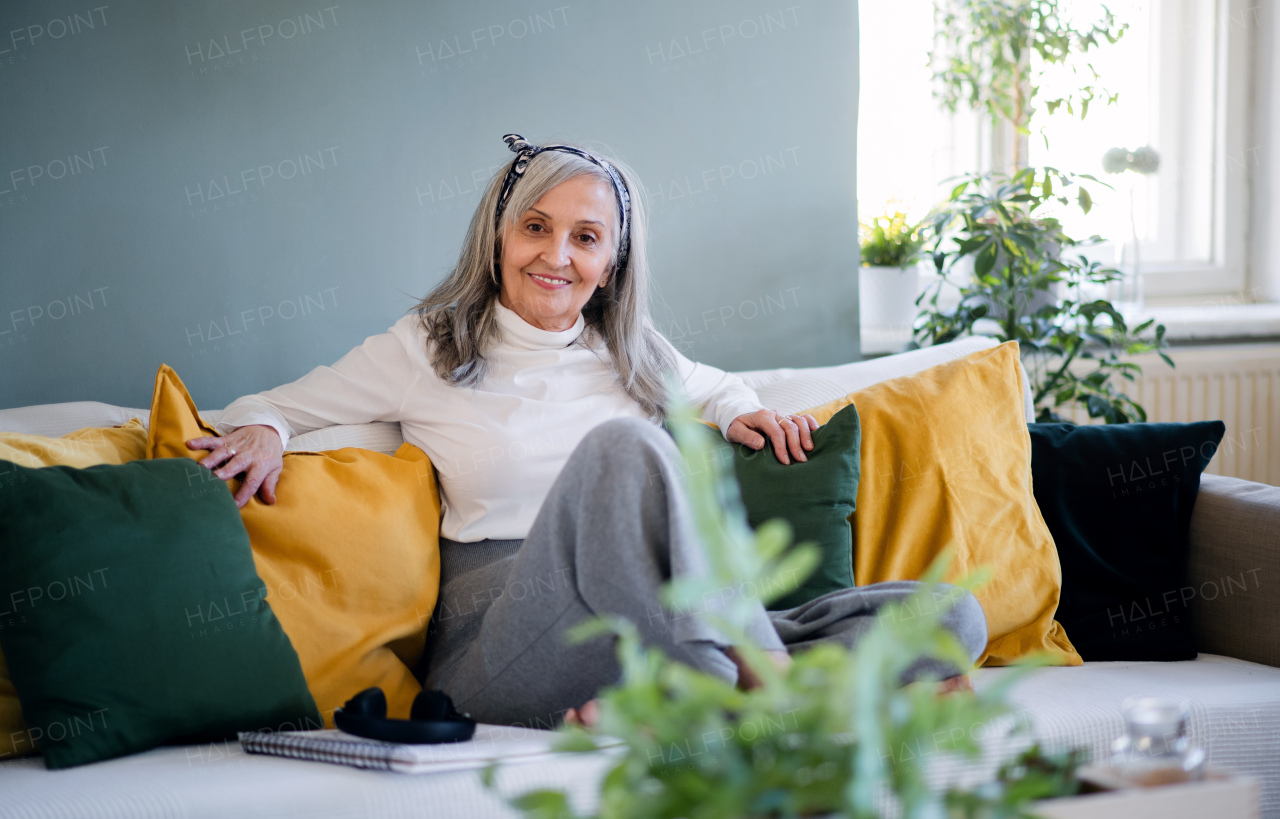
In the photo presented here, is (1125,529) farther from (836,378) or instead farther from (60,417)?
(60,417)

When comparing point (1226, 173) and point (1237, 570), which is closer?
point (1237, 570)

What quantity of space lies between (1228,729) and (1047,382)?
1.38m

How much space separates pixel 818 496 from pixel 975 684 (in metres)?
0.35

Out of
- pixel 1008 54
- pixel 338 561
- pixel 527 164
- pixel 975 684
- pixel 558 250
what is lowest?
pixel 975 684

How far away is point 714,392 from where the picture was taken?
186 cm

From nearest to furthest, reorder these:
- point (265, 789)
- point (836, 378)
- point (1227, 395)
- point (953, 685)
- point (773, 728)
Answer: point (773, 728)
point (265, 789)
point (953, 685)
point (836, 378)
point (1227, 395)

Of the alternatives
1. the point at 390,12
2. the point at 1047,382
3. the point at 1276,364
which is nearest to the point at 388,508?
the point at 390,12

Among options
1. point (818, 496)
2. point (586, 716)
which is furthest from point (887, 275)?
point (586, 716)

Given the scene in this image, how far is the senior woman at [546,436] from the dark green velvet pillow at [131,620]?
152 mm

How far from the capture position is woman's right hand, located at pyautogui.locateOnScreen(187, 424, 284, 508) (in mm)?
1382

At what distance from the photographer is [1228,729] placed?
131 centimetres

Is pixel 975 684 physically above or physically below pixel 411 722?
below

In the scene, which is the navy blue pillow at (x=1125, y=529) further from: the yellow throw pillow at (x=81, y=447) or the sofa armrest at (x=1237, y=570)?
the yellow throw pillow at (x=81, y=447)

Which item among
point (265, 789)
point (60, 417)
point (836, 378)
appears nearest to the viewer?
point (265, 789)
